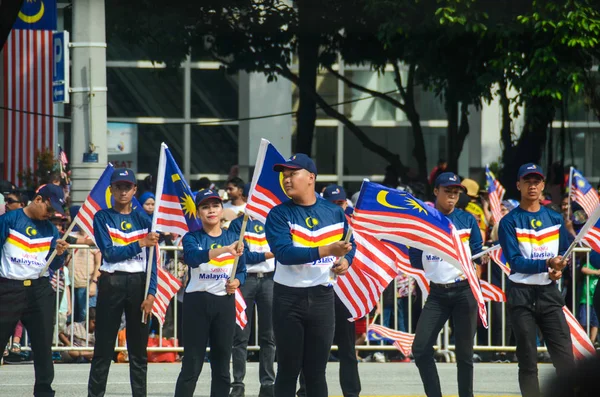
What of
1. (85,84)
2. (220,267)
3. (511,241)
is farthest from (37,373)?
(85,84)

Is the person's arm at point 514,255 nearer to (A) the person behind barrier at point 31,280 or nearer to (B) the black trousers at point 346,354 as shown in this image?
(B) the black trousers at point 346,354

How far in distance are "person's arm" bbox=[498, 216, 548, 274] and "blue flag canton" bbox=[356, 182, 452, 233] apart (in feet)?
1.58

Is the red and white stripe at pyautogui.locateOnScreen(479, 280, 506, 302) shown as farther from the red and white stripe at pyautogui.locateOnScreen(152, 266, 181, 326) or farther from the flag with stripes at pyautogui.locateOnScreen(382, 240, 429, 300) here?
the red and white stripe at pyautogui.locateOnScreen(152, 266, 181, 326)

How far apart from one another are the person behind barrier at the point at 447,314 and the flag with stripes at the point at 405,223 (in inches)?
17.6

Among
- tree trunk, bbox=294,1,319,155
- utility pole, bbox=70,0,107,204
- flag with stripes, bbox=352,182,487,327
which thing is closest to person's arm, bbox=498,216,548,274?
flag with stripes, bbox=352,182,487,327

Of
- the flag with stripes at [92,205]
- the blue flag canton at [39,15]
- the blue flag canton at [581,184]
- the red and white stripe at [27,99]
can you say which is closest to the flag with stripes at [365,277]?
the flag with stripes at [92,205]

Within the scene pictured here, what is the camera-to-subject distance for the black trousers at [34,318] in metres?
8.42

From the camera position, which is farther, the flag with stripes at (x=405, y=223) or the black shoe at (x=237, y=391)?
the black shoe at (x=237, y=391)

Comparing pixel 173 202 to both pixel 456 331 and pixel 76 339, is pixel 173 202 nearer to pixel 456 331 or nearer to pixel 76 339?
pixel 456 331

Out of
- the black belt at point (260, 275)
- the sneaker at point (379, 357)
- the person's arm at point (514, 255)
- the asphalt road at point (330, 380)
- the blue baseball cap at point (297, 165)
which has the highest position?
the blue baseball cap at point (297, 165)

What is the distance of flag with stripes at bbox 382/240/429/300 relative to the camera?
938cm

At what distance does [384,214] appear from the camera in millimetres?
7871

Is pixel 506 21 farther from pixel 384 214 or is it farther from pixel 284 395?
pixel 284 395

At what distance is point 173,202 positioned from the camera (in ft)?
29.2
